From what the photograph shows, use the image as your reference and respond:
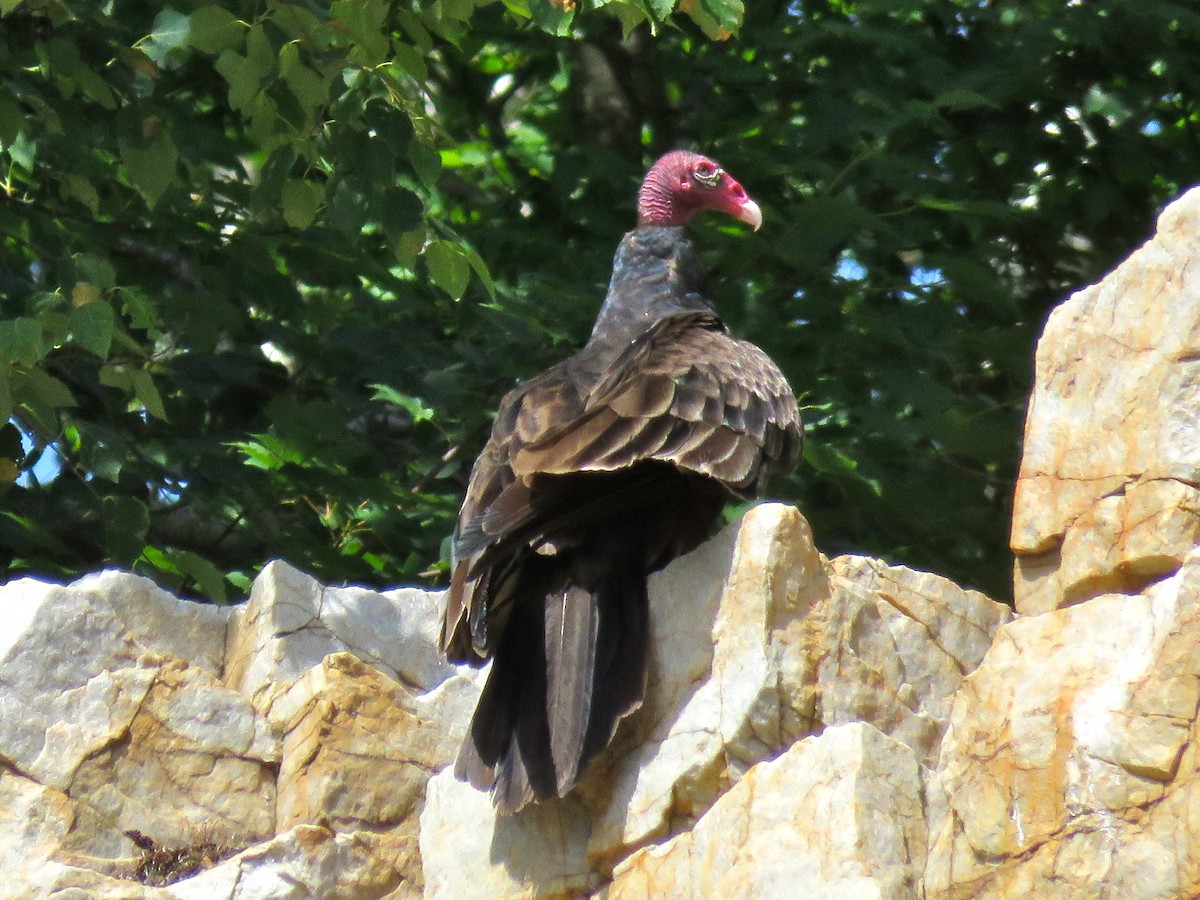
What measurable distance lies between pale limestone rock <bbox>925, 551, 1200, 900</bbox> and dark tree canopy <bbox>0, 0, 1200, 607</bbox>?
7.11ft

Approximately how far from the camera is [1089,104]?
6867 mm

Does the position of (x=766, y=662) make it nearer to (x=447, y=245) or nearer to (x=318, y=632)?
(x=318, y=632)

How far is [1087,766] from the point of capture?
2.95 meters

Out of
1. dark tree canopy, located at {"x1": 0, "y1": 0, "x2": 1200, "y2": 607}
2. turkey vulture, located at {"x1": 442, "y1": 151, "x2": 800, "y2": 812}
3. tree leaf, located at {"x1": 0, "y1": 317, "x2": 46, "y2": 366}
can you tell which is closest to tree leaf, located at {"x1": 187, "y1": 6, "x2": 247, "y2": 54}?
dark tree canopy, located at {"x1": 0, "y1": 0, "x2": 1200, "y2": 607}

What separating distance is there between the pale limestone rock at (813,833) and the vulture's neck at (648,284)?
6.48ft

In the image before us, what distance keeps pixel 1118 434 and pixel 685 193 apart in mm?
2631

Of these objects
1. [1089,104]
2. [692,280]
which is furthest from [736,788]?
[1089,104]

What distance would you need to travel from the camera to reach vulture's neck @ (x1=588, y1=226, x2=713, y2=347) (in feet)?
16.9

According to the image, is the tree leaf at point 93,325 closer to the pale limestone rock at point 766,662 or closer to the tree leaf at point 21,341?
the tree leaf at point 21,341

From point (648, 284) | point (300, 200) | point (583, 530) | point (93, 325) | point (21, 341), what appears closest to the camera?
point (583, 530)

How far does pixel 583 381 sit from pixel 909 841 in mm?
1564

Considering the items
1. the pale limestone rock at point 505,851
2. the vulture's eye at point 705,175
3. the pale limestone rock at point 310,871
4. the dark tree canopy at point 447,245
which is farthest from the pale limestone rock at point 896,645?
the vulture's eye at point 705,175

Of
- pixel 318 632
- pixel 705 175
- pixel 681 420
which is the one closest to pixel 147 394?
pixel 318 632

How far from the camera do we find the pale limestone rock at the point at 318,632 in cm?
436
